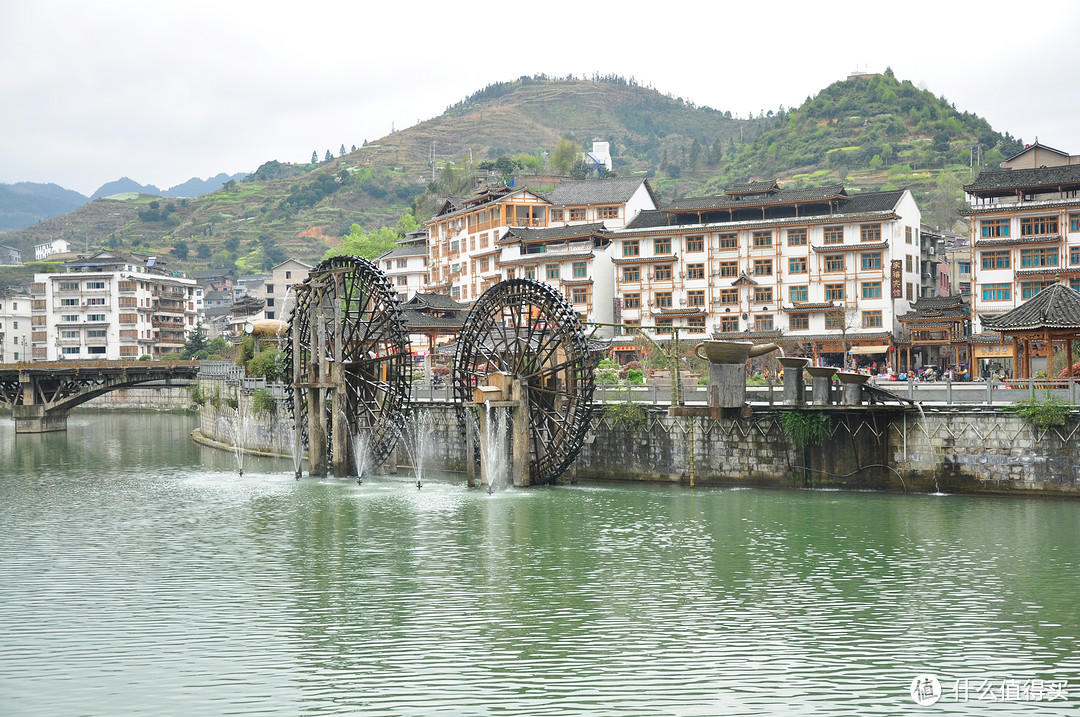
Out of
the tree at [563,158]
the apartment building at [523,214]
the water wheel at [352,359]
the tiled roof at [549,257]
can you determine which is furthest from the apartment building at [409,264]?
the water wheel at [352,359]

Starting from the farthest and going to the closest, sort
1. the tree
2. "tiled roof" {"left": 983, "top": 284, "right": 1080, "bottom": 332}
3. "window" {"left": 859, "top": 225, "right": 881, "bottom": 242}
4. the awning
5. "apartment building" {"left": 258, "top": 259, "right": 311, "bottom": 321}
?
1. the tree
2. "apartment building" {"left": 258, "top": 259, "right": 311, "bottom": 321}
3. "window" {"left": 859, "top": 225, "right": 881, "bottom": 242}
4. the awning
5. "tiled roof" {"left": 983, "top": 284, "right": 1080, "bottom": 332}

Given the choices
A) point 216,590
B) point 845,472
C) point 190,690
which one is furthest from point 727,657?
point 845,472

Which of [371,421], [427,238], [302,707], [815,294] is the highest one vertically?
[427,238]

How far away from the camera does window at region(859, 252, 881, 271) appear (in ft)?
237

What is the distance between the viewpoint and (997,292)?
6588cm

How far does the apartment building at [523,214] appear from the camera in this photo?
298ft

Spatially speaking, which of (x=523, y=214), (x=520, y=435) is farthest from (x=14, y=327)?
(x=520, y=435)

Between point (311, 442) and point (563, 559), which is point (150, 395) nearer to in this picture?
point (311, 442)

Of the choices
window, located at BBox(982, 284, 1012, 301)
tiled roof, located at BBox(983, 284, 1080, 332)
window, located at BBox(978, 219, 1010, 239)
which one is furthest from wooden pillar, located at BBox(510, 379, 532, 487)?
window, located at BBox(978, 219, 1010, 239)

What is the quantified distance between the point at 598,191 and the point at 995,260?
37321mm

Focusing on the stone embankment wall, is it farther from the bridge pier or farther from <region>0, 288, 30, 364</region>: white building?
<region>0, 288, 30, 364</region>: white building

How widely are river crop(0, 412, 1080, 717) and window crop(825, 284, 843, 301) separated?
126 feet

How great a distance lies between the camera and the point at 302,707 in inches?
637

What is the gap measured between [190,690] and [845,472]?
2692cm
